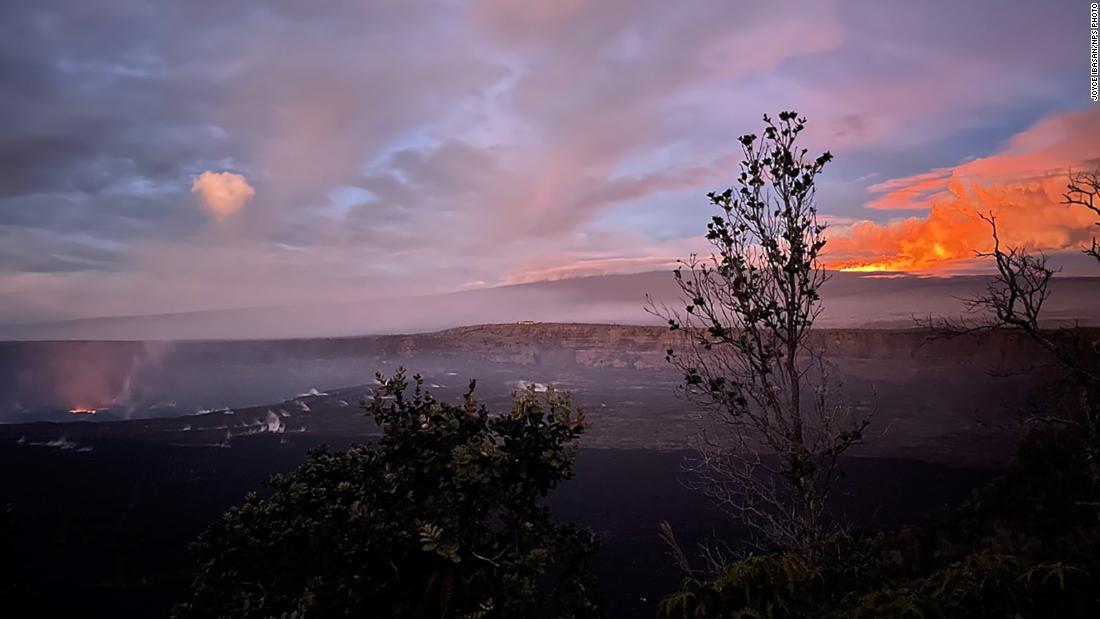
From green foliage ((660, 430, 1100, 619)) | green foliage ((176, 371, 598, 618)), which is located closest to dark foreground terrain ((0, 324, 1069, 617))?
green foliage ((660, 430, 1100, 619))

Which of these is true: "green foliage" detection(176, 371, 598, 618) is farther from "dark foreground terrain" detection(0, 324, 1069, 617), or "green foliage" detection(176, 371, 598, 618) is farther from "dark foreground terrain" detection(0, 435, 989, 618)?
"dark foreground terrain" detection(0, 435, 989, 618)

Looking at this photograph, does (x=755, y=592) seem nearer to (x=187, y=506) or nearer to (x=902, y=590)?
(x=902, y=590)

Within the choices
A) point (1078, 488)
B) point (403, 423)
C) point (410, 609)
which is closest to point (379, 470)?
point (403, 423)

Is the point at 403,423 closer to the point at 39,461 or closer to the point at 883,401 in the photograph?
the point at 39,461

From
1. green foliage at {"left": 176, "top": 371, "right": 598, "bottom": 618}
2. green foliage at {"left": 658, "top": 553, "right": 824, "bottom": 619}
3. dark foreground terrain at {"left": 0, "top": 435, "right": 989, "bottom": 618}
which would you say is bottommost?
dark foreground terrain at {"left": 0, "top": 435, "right": 989, "bottom": 618}

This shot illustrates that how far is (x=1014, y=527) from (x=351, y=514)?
71.6 feet

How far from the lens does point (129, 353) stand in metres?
139

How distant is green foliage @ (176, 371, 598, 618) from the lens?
507 cm

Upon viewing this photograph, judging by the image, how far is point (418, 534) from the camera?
5.12 metres

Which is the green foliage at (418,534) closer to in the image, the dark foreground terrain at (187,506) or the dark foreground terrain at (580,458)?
the dark foreground terrain at (580,458)

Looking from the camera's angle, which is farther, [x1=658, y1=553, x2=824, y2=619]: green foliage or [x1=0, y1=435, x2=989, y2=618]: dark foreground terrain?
[x1=0, y1=435, x2=989, y2=618]: dark foreground terrain

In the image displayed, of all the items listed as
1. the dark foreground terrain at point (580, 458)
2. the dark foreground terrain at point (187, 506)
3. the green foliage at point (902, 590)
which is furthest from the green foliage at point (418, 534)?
the dark foreground terrain at point (187, 506)

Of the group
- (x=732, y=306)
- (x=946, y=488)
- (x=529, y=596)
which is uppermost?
(x=732, y=306)

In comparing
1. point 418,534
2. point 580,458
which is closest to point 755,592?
point 418,534
